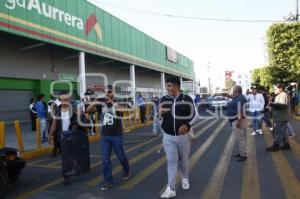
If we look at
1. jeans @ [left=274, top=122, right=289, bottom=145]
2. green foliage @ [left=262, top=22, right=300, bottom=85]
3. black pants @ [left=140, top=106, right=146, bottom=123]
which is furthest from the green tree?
jeans @ [left=274, top=122, right=289, bottom=145]

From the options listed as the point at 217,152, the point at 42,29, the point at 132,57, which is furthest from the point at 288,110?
the point at 132,57

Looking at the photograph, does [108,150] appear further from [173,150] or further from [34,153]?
[34,153]

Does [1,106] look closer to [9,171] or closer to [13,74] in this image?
[13,74]

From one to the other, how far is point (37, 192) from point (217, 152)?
16.6ft

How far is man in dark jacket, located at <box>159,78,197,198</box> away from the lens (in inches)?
213

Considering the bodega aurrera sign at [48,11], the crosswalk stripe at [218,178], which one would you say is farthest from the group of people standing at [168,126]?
the bodega aurrera sign at [48,11]

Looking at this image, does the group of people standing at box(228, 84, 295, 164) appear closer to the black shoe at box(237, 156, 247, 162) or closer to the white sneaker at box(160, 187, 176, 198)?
the black shoe at box(237, 156, 247, 162)

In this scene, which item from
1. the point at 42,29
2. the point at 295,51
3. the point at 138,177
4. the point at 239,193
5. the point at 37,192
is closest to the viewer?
the point at 239,193

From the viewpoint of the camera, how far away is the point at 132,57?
2803 centimetres

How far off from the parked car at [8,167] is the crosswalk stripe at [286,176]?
4.53m

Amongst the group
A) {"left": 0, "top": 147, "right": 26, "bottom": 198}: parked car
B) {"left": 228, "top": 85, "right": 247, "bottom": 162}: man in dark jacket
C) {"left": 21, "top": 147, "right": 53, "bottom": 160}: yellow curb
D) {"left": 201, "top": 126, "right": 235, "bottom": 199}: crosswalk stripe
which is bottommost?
{"left": 21, "top": 147, "right": 53, "bottom": 160}: yellow curb

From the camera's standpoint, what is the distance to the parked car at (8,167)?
18.7 feet

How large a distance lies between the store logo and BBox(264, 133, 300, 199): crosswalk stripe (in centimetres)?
1562

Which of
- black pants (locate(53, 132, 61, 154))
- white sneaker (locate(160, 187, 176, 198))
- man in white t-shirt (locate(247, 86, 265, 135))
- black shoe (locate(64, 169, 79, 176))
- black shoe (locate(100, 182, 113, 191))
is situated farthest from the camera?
man in white t-shirt (locate(247, 86, 265, 135))
